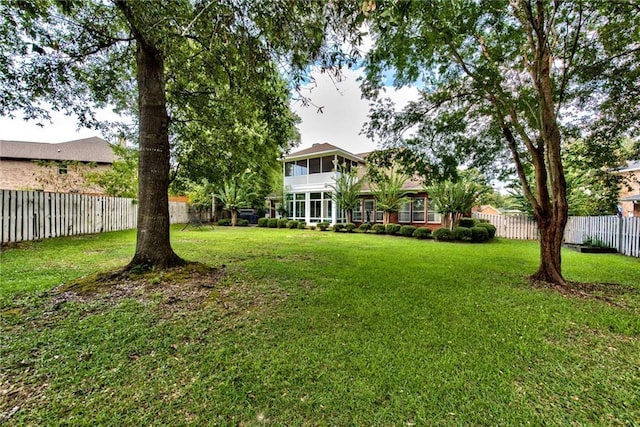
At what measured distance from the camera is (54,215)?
8453mm

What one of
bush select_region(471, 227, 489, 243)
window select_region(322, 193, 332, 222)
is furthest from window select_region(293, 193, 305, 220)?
bush select_region(471, 227, 489, 243)

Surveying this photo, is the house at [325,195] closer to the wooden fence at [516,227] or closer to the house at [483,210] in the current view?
the wooden fence at [516,227]

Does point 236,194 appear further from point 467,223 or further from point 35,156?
point 35,156

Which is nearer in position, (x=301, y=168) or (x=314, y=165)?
(x=314, y=165)

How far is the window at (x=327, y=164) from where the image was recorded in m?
18.7

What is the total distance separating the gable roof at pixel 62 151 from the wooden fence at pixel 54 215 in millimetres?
15455

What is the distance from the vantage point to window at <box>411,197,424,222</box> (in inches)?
627

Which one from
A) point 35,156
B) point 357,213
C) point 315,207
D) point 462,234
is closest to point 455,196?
point 462,234

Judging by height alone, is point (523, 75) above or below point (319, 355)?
above

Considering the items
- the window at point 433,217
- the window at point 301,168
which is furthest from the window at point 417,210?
the window at point 301,168

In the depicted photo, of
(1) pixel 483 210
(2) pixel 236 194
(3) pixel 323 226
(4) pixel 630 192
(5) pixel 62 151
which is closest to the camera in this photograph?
(4) pixel 630 192

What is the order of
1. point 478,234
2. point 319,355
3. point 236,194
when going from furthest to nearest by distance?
point 236,194 < point 478,234 < point 319,355

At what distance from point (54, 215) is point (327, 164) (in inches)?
567

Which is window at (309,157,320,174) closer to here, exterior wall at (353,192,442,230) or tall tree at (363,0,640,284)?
exterior wall at (353,192,442,230)
